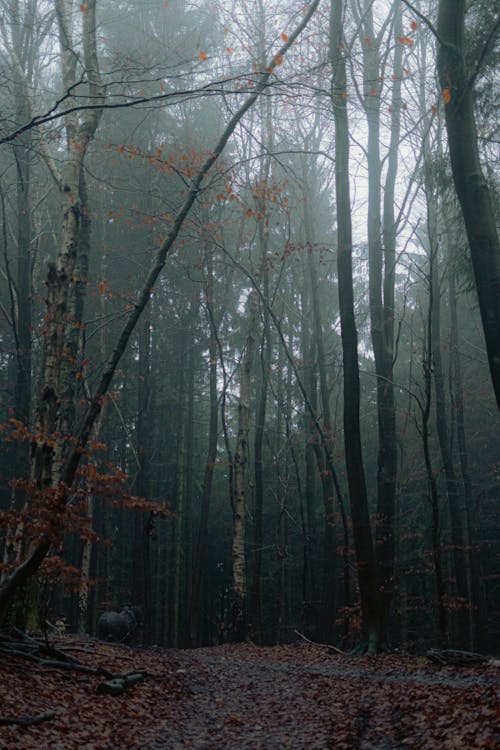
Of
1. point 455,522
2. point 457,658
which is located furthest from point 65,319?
point 455,522

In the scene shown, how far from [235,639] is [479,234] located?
39.0ft

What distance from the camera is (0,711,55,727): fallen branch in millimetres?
4504

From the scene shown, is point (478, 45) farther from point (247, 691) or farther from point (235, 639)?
point (235, 639)

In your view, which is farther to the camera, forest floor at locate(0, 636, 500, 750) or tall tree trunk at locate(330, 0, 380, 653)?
tall tree trunk at locate(330, 0, 380, 653)

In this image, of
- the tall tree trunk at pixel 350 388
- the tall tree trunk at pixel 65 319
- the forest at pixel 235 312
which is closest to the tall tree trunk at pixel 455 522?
the forest at pixel 235 312

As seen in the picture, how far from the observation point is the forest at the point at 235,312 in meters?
7.57

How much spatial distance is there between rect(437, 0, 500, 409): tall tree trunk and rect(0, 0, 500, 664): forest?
0.02 m

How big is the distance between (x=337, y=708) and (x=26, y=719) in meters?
2.64

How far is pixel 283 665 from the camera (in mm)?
9898

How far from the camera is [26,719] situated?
4691 millimetres

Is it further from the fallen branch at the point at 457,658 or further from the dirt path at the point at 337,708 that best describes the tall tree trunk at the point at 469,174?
the fallen branch at the point at 457,658

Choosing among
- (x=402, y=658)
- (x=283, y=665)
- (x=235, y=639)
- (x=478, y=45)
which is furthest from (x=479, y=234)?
(x=235, y=639)

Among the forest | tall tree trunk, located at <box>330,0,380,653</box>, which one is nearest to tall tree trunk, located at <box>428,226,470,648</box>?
the forest

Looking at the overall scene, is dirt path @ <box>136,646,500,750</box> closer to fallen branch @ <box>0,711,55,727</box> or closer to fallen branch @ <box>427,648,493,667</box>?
fallen branch @ <box>427,648,493,667</box>
